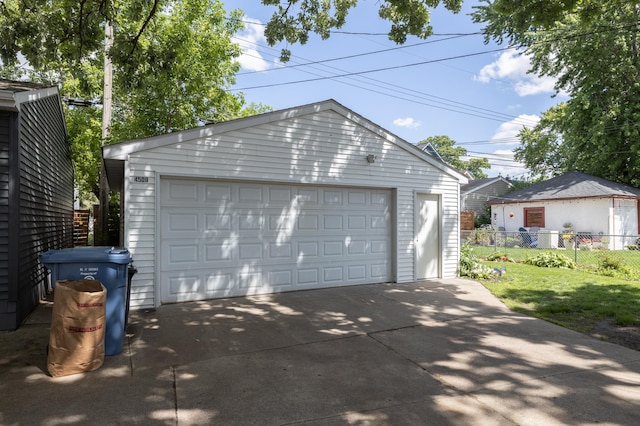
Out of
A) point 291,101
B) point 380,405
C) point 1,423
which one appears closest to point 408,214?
point 380,405

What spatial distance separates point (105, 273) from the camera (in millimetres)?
4082

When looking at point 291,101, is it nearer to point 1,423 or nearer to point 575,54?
point 575,54

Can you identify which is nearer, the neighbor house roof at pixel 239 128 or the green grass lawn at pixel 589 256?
the neighbor house roof at pixel 239 128

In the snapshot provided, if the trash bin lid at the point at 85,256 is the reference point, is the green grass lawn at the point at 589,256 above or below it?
below

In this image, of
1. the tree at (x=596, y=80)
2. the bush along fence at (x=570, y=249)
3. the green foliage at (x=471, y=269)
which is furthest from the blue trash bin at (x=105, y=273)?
the tree at (x=596, y=80)

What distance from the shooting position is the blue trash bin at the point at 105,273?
399cm

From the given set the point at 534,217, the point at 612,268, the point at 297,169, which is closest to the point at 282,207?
the point at 297,169

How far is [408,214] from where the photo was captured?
27.7 ft

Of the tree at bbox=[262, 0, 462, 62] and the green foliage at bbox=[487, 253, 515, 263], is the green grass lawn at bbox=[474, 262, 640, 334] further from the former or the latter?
the tree at bbox=[262, 0, 462, 62]

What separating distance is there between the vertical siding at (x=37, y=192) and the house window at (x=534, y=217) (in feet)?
72.2

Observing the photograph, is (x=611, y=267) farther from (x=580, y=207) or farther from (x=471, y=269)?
(x=580, y=207)

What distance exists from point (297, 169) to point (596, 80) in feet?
68.2

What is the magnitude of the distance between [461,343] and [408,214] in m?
4.26

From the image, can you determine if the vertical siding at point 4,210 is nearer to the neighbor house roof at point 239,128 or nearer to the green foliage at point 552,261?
the neighbor house roof at point 239,128
